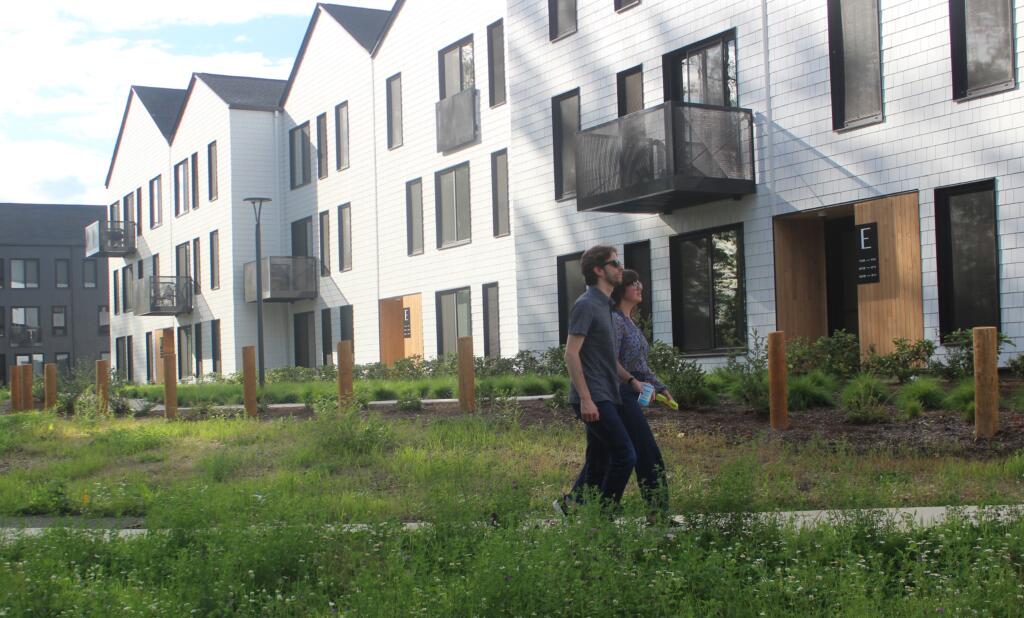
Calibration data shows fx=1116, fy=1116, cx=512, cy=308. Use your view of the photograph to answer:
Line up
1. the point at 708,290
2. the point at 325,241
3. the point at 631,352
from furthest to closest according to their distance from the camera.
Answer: the point at 325,241 < the point at 708,290 < the point at 631,352

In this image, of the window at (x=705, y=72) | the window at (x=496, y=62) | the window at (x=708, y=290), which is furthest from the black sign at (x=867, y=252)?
the window at (x=496, y=62)

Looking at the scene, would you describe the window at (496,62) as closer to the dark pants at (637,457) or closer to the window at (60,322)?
the dark pants at (637,457)

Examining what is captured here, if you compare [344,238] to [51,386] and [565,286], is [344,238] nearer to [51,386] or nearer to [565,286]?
[51,386]

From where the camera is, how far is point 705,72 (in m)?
19.6

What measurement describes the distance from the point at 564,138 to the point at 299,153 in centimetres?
1677

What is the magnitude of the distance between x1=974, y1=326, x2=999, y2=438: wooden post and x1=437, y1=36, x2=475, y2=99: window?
1943 cm

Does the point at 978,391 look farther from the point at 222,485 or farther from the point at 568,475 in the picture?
the point at 222,485

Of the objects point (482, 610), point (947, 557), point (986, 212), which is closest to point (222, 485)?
point (482, 610)

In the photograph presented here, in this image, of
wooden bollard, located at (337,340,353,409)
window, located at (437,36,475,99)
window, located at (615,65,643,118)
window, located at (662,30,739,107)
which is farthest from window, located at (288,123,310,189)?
wooden bollard, located at (337,340,353,409)

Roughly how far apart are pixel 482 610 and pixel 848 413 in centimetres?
761

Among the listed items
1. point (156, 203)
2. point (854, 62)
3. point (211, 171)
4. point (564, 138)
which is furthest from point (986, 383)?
point (156, 203)

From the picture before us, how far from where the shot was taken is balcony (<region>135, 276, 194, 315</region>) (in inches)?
1698

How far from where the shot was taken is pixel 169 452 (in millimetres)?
12961

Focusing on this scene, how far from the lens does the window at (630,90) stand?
2119cm
